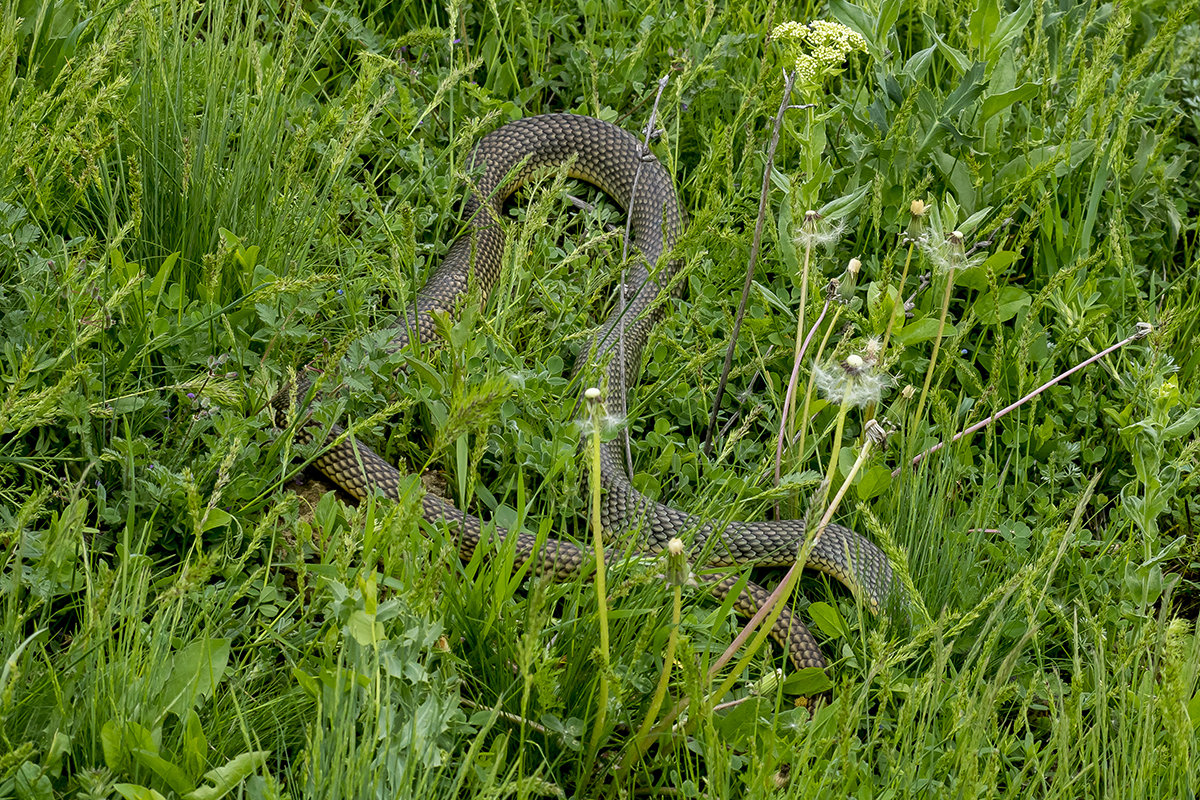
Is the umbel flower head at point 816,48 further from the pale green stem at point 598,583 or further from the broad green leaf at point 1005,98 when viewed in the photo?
the pale green stem at point 598,583

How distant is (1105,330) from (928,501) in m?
1.15

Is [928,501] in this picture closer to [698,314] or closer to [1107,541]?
[1107,541]

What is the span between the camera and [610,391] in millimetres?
3582

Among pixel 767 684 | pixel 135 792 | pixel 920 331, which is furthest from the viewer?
pixel 920 331

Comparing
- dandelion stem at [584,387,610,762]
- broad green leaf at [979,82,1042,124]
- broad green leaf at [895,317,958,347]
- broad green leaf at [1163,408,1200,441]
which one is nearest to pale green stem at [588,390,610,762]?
dandelion stem at [584,387,610,762]

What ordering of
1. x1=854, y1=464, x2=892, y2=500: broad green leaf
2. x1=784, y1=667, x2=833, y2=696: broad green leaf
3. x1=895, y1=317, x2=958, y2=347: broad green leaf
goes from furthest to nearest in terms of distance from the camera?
1. x1=895, y1=317, x2=958, y2=347: broad green leaf
2. x1=854, y1=464, x2=892, y2=500: broad green leaf
3. x1=784, y1=667, x2=833, y2=696: broad green leaf

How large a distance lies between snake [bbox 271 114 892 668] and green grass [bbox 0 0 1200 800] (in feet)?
0.31

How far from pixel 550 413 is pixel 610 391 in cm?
35

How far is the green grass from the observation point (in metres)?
2.12

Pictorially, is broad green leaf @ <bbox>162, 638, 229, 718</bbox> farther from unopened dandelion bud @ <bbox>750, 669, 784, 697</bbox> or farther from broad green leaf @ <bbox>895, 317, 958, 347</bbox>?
broad green leaf @ <bbox>895, 317, 958, 347</bbox>

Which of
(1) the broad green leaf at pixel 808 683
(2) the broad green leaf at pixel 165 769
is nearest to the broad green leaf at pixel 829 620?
(1) the broad green leaf at pixel 808 683

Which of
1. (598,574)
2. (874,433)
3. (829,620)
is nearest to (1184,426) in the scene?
(829,620)

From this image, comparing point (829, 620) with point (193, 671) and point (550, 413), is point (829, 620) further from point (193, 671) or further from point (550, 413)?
point (193, 671)

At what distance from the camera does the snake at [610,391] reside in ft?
9.64
